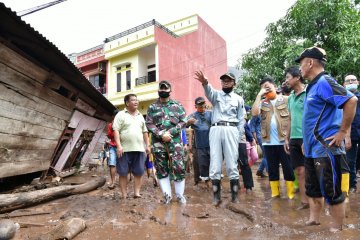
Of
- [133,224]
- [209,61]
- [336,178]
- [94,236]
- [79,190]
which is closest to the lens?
[336,178]

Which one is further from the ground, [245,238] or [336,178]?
[336,178]

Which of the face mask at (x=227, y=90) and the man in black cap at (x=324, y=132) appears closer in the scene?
the man in black cap at (x=324, y=132)

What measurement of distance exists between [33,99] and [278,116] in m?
4.59

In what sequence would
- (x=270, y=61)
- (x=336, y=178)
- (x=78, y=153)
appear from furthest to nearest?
1. (x=270, y=61)
2. (x=78, y=153)
3. (x=336, y=178)

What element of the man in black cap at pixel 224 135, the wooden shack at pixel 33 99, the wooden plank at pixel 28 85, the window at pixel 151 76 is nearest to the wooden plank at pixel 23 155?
the wooden shack at pixel 33 99

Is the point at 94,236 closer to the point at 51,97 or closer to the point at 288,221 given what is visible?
the point at 288,221

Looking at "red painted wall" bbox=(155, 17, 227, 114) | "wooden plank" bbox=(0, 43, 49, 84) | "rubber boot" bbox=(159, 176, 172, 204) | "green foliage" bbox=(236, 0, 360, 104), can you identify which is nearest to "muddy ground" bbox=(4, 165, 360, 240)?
"rubber boot" bbox=(159, 176, 172, 204)

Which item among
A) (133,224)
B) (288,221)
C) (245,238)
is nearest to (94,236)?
(133,224)

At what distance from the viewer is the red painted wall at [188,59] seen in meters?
21.0

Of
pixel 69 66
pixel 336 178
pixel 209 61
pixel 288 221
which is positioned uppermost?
pixel 209 61

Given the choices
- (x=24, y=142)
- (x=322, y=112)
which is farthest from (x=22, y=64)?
(x=322, y=112)

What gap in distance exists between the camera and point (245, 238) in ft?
9.04

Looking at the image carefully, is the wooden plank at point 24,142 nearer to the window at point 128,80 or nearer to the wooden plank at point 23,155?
the wooden plank at point 23,155

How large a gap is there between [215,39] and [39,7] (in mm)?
18644
